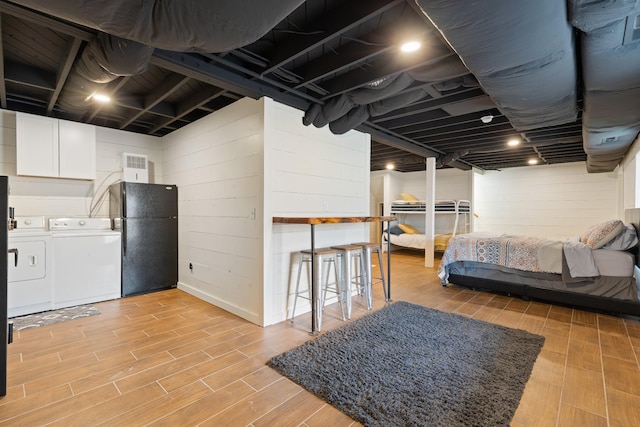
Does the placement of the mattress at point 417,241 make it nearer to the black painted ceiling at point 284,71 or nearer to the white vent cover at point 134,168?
the black painted ceiling at point 284,71

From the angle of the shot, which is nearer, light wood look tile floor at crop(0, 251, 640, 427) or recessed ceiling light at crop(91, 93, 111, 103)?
light wood look tile floor at crop(0, 251, 640, 427)

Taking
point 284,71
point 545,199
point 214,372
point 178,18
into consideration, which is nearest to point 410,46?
point 284,71

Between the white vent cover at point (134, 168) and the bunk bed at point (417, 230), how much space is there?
5684 mm

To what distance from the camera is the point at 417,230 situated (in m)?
8.54

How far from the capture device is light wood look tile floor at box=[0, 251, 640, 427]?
1.71 m

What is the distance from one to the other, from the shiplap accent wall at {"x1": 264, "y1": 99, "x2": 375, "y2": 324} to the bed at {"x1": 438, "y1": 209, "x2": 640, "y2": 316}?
1.88 m

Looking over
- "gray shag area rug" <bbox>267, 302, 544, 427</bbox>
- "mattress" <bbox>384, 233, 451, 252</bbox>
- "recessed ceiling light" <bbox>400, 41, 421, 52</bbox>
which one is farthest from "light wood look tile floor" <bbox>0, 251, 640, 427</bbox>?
"mattress" <bbox>384, 233, 451, 252</bbox>

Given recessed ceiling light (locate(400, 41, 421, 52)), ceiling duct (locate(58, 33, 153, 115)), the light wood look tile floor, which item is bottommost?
the light wood look tile floor

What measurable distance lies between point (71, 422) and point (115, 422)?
25 centimetres

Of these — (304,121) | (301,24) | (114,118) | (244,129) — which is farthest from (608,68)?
(114,118)

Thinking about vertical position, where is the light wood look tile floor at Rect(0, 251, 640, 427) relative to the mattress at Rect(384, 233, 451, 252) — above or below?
below

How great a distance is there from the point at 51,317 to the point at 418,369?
383 centimetres

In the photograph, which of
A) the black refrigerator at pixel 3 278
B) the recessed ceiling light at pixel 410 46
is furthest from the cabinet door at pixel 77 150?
the recessed ceiling light at pixel 410 46

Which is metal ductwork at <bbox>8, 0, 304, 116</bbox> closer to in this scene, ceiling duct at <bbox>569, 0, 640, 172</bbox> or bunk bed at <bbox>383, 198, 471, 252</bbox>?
ceiling duct at <bbox>569, 0, 640, 172</bbox>
